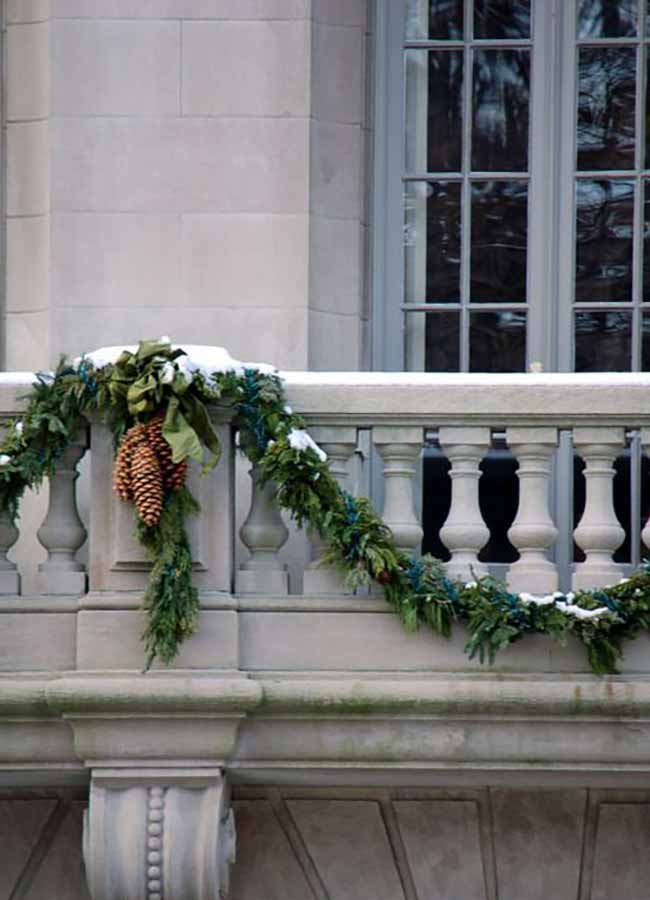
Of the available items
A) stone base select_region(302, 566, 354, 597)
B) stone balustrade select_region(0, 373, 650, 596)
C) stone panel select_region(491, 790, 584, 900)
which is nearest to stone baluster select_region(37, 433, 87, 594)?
stone balustrade select_region(0, 373, 650, 596)

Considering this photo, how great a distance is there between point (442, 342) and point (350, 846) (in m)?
2.33

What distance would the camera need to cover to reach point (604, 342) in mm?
10258

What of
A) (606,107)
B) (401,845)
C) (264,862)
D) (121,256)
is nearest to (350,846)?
(401,845)

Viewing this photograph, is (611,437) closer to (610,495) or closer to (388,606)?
(610,495)

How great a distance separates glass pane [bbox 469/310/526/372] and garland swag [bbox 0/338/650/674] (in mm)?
1878

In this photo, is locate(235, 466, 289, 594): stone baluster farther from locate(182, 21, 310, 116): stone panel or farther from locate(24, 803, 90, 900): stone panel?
locate(182, 21, 310, 116): stone panel

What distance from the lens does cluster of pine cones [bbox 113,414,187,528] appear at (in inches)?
327

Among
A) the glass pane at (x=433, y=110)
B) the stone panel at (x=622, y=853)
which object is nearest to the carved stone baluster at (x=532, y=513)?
the stone panel at (x=622, y=853)

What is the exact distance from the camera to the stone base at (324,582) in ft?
28.4

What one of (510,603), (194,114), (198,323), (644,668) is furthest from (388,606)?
(194,114)

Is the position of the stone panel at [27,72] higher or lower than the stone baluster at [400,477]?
higher

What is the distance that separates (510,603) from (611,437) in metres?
0.74

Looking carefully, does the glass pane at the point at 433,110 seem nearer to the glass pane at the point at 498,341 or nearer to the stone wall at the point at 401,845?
the glass pane at the point at 498,341

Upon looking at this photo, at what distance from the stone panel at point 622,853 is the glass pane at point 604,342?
2044 mm
